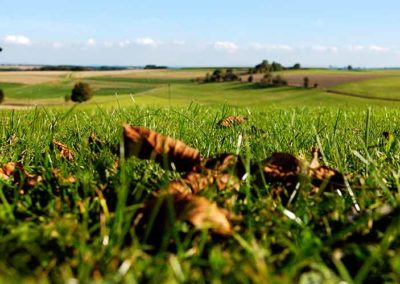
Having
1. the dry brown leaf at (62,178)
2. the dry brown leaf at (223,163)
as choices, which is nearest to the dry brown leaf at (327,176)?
the dry brown leaf at (223,163)

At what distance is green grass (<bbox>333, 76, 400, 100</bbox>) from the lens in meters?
86.1

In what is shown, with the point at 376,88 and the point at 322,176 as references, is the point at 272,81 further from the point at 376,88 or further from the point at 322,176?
the point at 322,176

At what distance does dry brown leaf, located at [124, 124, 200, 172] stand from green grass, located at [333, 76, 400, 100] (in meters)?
83.8

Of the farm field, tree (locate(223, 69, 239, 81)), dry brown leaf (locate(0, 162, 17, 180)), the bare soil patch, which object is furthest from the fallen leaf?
tree (locate(223, 69, 239, 81))

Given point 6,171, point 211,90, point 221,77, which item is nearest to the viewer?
point 6,171

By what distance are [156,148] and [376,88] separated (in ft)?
330

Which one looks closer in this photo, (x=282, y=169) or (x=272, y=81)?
(x=282, y=169)

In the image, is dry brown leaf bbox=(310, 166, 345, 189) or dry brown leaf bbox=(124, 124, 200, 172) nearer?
dry brown leaf bbox=(124, 124, 200, 172)

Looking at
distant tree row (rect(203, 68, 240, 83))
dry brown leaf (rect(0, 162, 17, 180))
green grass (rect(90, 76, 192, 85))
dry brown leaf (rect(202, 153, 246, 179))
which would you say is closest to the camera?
dry brown leaf (rect(202, 153, 246, 179))

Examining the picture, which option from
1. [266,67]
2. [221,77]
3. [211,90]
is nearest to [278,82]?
[211,90]

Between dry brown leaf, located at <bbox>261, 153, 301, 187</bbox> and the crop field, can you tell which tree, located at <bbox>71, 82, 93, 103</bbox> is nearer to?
the crop field

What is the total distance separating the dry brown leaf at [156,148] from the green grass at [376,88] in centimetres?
8380

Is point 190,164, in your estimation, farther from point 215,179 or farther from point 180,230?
point 180,230

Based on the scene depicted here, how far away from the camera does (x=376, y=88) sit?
96.1 m
